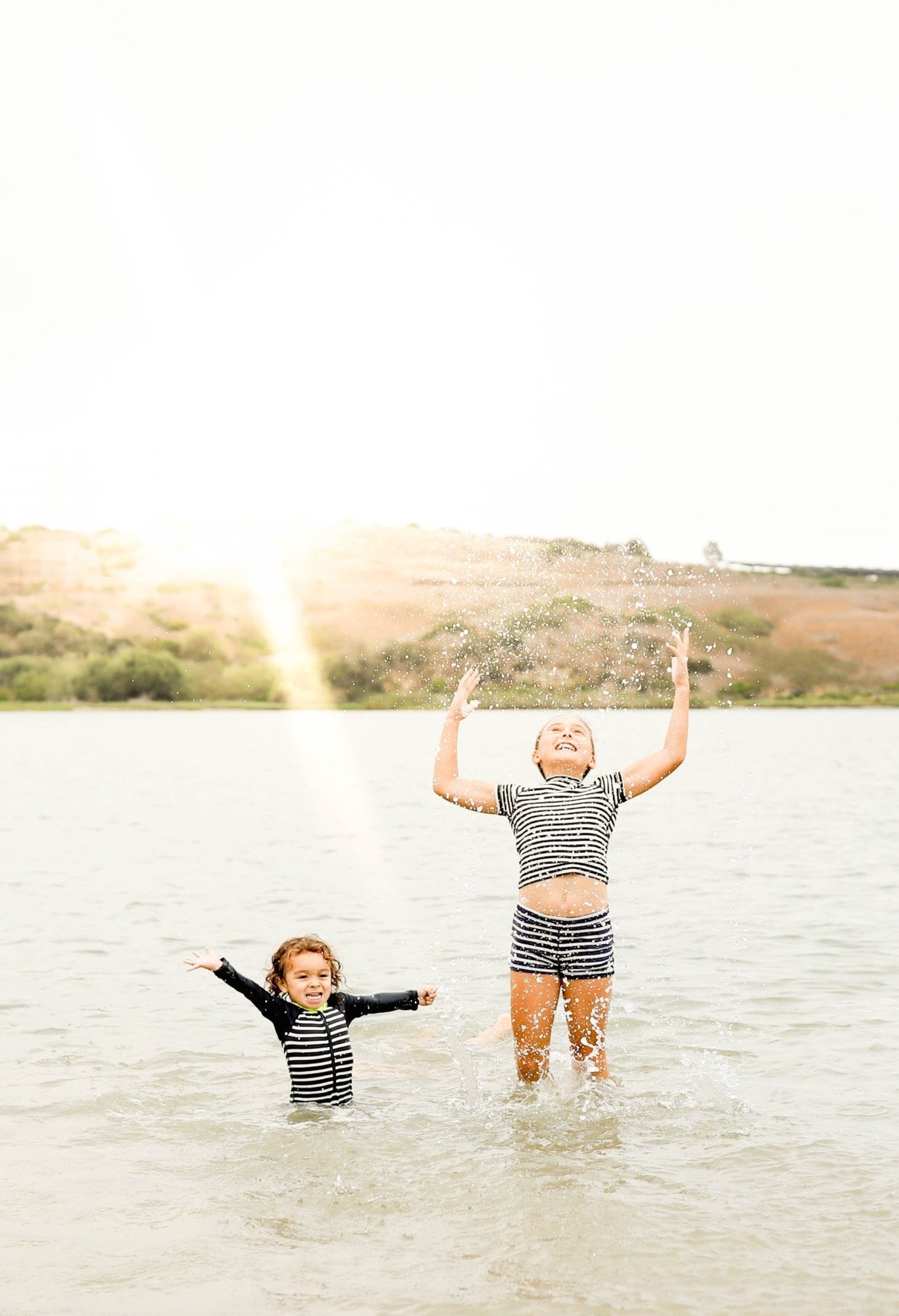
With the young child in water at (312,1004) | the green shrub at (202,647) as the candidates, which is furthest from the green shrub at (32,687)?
the young child in water at (312,1004)

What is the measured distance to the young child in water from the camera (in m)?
6.25

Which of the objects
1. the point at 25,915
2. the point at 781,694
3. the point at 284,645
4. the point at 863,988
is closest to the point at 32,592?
the point at 284,645

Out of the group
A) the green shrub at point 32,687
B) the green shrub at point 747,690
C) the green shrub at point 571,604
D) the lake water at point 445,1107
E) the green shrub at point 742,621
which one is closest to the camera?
the lake water at point 445,1107

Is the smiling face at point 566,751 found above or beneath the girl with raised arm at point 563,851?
above

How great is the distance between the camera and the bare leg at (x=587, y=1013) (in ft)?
20.7

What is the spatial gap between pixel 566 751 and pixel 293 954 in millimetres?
1620

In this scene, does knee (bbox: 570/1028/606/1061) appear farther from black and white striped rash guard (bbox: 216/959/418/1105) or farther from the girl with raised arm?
black and white striped rash guard (bbox: 216/959/418/1105)

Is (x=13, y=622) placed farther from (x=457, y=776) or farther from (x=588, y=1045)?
(x=588, y=1045)

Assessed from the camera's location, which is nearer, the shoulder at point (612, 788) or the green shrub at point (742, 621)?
the shoulder at point (612, 788)

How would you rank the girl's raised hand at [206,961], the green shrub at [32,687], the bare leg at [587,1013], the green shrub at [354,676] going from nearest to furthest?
the girl's raised hand at [206,961], the bare leg at [587,1013], the green shrub at [354,676], the green shrub at [32,687]

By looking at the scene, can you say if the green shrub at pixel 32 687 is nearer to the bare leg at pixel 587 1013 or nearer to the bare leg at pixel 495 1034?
the bare leg at pixel 495 1034

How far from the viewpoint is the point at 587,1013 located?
250 inches

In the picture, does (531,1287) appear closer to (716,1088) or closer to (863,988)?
(716,1088)

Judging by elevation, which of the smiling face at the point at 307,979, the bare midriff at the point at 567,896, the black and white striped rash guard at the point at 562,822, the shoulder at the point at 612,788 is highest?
the shoulder at the point at 612,788
